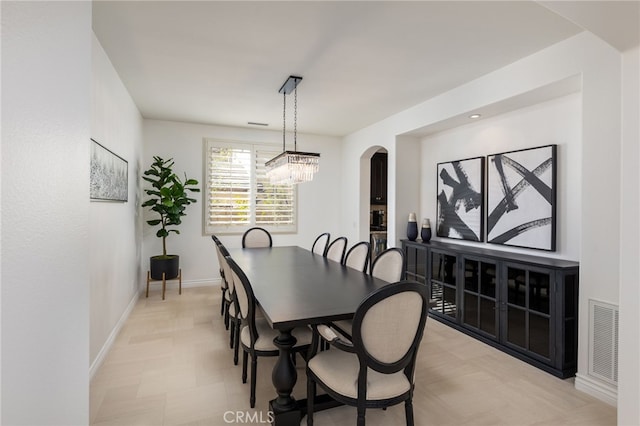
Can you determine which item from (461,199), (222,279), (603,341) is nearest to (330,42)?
(461,199)

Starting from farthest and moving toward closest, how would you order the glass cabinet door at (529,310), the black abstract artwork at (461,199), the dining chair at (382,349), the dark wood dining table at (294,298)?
1. the black abstract artwork at (461,199)
2. the glass cabinet door at (529,310)
3. the dark wood dining table at (294,298)
4. the dining chair at (382,349)

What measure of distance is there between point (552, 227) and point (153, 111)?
16.9 ft

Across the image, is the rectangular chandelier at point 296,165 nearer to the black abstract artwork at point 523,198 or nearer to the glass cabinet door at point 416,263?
the glass cabinet door at point 416,263

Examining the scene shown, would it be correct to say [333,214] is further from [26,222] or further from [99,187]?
[26,222]

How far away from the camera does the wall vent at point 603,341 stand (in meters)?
2.33

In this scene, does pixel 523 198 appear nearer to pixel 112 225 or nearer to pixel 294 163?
pixel 294 163

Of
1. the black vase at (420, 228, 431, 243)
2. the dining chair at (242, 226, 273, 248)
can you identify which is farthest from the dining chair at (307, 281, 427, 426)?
the dining chair at (242, 226, 273, 248)

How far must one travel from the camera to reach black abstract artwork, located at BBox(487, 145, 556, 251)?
3.12 metres

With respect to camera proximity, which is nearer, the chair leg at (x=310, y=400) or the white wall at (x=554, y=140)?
the chair leg at (x=310, y=400)

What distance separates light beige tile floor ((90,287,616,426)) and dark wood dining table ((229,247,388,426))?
0.27 m

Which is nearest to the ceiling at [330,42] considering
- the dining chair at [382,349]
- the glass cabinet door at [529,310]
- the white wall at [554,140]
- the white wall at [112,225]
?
the white wall at [112,225]

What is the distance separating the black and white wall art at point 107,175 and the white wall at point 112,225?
0.26 feet

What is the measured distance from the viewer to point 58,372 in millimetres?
903

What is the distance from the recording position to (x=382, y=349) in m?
1.68
